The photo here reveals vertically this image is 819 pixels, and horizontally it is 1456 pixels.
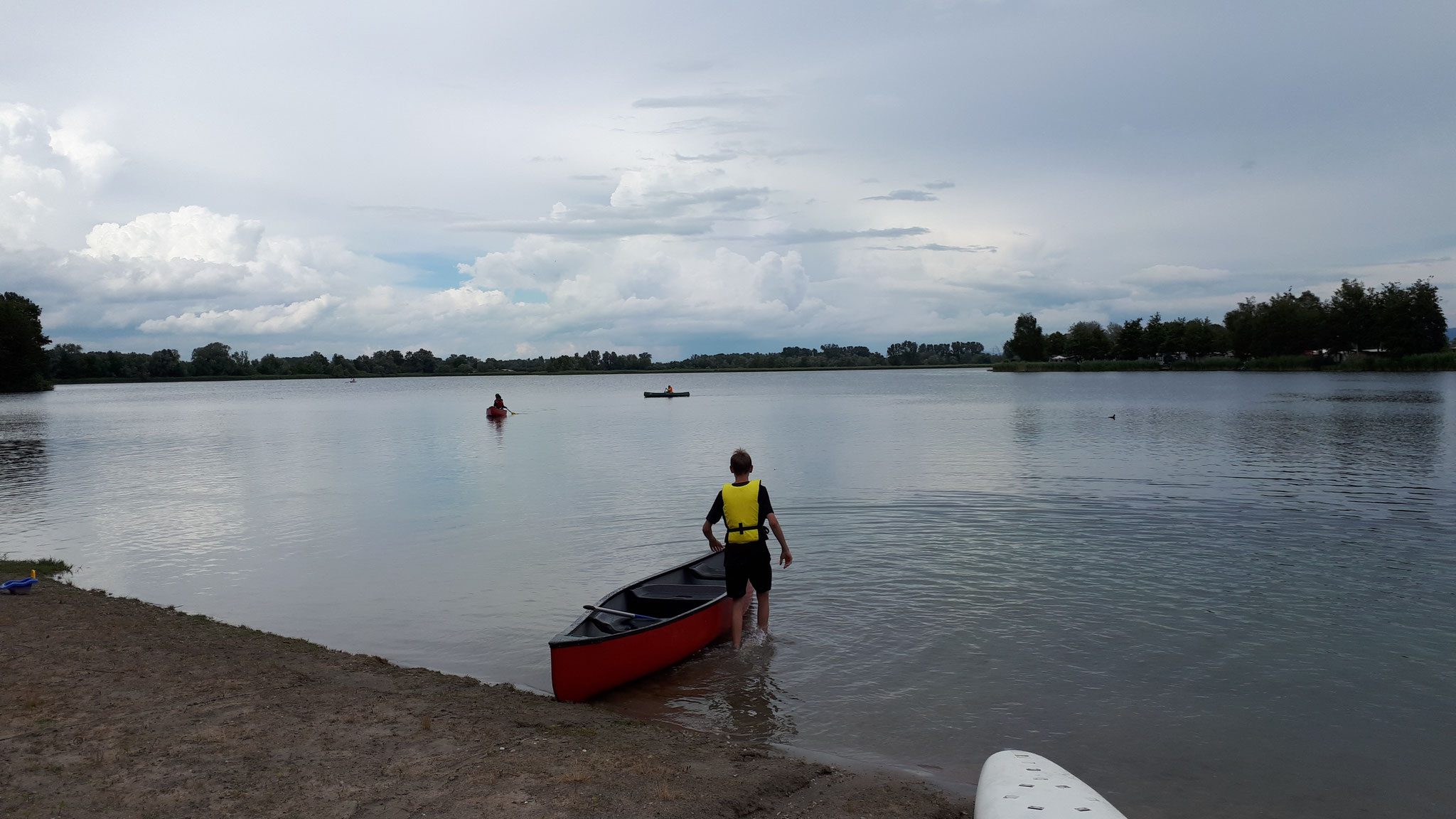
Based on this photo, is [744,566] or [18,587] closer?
[744,566]

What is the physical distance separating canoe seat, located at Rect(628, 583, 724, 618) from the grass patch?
29.7 ft

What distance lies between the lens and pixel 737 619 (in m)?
10.0

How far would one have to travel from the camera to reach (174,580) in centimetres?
1379

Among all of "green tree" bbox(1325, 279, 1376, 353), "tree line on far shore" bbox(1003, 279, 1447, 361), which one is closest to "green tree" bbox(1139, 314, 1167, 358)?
"tree line on far shore" bbox(1003, 279, 1447, 361)

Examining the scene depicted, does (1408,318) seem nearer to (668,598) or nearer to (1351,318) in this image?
(1351,318)

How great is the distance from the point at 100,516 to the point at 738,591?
17.4 metres

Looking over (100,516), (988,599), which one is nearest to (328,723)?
(988,599)

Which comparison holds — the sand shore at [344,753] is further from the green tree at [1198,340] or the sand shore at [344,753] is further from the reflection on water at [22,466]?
the green tree at [1198,340]

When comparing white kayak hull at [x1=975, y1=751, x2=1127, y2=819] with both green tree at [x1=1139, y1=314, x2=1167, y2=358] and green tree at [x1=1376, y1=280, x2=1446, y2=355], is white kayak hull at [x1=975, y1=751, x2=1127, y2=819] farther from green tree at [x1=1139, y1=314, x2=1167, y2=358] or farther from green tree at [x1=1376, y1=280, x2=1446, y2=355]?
green tree at [x1=1139, y1=314, x2=1167, y2=358]

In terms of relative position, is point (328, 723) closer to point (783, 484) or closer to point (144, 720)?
point (144, 720)

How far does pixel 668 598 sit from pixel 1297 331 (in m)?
133

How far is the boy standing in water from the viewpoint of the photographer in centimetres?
956

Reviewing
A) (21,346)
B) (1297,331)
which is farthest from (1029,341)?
(21,346)

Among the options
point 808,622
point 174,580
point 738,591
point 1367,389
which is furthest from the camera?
point 1367,389
